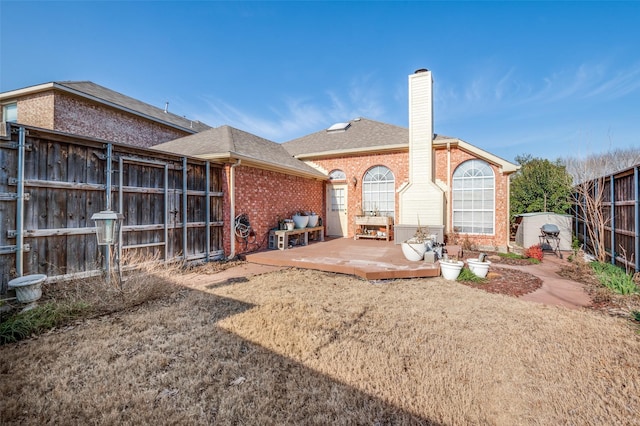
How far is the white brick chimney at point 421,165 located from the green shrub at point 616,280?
4528 mm

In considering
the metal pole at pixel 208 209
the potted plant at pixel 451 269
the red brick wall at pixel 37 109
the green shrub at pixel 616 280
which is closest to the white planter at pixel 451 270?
the potted plant at pixel 451 269

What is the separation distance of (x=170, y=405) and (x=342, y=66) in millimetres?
13086

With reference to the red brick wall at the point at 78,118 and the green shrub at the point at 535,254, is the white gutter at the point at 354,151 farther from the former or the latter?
the red brick wall at the point at 78,118

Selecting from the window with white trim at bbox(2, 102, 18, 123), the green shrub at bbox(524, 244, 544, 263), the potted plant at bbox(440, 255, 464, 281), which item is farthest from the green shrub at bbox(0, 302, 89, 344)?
the window with white trim at bbox(2, 102, 18, 123)

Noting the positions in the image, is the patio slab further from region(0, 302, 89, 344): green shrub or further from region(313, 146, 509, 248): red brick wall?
region(0, 302, 89, 344): green shrub

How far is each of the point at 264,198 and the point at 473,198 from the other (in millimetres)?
7903

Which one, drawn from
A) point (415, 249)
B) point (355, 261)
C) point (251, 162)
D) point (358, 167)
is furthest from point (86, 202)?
point (358, 167)

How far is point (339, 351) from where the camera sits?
295 centimetres

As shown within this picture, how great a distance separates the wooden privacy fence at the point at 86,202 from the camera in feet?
13.6

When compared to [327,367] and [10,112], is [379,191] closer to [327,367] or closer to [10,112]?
[327,367]

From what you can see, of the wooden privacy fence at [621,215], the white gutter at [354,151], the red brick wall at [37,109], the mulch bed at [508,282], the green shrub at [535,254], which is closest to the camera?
the mulch bed at [508,282]

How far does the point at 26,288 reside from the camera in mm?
3725

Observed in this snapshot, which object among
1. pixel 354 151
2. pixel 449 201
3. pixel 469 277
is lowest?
pixel 469 277

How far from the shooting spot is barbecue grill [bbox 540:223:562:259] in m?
9.05
